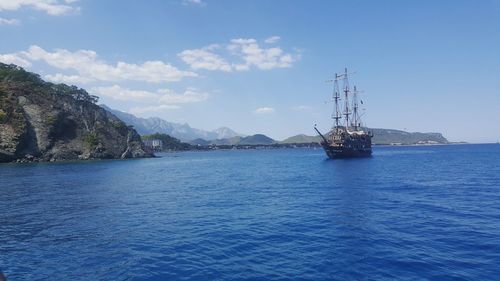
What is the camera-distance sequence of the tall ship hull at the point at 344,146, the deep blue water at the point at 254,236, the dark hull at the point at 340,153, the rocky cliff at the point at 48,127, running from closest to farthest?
the deep blue water at the point at 254,236, the rocky cliff at the point at 48,127, the tall ship hull at the point at 344,146, the dark hull at the point at 340,153

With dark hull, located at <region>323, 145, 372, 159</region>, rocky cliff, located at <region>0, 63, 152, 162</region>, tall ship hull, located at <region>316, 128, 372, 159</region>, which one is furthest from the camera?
dark hull, located at <region>323, 145, 372, 159</region>

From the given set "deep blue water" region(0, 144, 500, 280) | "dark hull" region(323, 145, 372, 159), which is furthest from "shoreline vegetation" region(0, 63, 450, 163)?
"dark hull" region(323, 145, 372, 159)

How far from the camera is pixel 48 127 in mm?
145125

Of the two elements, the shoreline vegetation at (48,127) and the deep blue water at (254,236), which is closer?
the deep blue water at (254,236)

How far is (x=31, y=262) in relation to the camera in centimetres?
2277

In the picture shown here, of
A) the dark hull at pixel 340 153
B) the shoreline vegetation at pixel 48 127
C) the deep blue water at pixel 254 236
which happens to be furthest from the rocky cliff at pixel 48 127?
the dark hull at pixel 340 153

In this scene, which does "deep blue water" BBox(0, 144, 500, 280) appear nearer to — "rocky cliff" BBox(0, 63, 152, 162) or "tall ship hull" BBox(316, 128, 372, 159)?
"tall ship hull" BBox(316, 128, 372, 159)

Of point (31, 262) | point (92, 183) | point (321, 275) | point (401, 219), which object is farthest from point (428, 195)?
point (92, 183)

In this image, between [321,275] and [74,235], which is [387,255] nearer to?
[321,275]

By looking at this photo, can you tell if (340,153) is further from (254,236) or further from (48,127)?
(254,236)

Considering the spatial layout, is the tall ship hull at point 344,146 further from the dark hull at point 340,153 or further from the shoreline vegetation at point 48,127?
the shoreline vegetation at point 48,127

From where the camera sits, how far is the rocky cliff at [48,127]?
132875 mm

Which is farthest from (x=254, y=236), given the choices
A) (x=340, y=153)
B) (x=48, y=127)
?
(x=48, y=127)

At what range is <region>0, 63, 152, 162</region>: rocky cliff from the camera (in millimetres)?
132875
